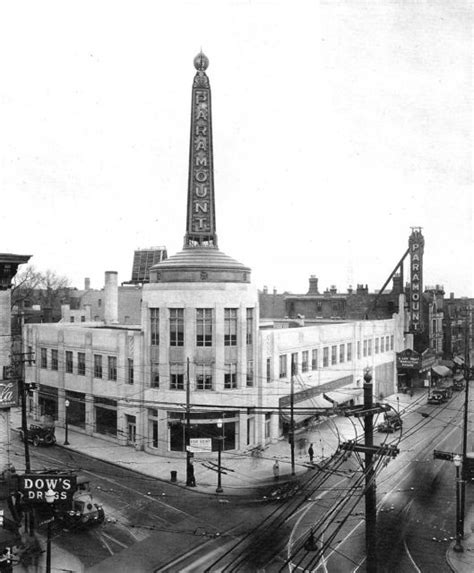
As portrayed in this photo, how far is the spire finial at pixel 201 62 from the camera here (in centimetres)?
4644

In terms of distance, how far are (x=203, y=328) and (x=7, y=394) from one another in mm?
14183

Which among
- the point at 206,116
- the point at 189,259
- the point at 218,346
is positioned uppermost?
the point at 206,116

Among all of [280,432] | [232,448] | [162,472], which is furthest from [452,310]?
[162,472]

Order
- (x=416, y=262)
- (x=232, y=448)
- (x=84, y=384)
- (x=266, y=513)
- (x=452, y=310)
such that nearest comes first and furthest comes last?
1. (x=266, y=513)
2. (x=232, y=448)
3. (x=84, y=384)
4. (x=416, y=262)
5. (x=452, y=310)

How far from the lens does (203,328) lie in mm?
41000

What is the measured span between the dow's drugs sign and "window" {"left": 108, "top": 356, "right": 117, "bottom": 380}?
85.4 ft

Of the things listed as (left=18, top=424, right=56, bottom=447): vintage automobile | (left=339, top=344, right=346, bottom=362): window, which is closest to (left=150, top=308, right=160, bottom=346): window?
(left=18, top=424, right=56, bottom=447): vintage automobile

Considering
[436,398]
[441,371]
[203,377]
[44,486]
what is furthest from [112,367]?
[441,371]

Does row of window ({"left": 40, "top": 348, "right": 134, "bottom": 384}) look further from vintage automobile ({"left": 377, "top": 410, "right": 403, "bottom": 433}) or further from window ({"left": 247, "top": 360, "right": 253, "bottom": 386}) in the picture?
vintage automobile ({"left": 377, "top": 410, "right": 403, "bottom": 433})

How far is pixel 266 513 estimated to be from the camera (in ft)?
→ 93.3

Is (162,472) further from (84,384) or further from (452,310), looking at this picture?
(452,310)

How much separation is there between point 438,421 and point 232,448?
2159 centimetres

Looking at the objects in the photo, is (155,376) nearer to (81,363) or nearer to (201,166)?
(81,363)

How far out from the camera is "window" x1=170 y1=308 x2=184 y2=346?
135ft
